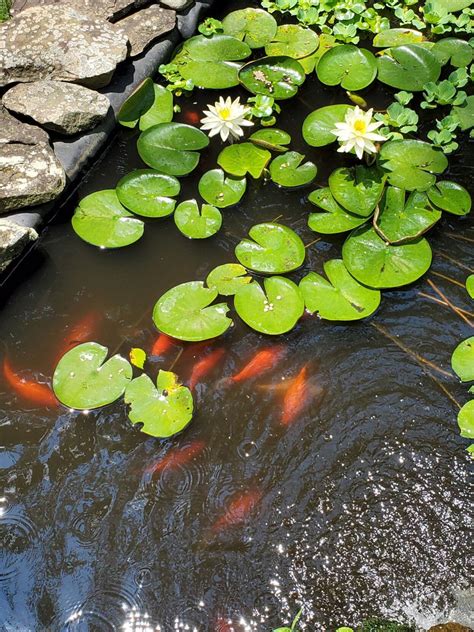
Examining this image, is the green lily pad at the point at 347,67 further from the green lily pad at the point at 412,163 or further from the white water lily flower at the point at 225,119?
the white water lily flower at the point at 225,119

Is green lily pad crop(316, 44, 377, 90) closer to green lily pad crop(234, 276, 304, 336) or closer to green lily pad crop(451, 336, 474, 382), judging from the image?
green lily pad crop(234, 276, 304, 336)

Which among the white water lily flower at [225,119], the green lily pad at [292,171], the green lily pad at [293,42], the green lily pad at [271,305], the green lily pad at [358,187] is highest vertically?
the white water lily flower at [225,119]

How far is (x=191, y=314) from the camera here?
2998 mm

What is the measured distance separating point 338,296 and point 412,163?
3.26ft

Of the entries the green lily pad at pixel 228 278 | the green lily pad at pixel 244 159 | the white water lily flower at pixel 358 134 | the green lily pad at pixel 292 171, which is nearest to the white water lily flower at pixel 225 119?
the green lily pad at pixel 244 159

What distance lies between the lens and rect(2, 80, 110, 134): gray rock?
3.52 meters

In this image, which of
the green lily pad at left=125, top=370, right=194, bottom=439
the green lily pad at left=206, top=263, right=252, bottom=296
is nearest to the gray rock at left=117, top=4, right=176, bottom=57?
the green lily pad at left=206, top=263, right=252, bottom=296

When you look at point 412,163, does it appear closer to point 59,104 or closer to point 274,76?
point 274,76

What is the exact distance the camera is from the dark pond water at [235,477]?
2.38m

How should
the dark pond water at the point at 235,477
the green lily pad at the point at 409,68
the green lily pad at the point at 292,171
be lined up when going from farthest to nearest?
the green lily pad at the point at 409,68 < the green lily pad at the point at 292,171 < the dark pond water at the point at 235,477

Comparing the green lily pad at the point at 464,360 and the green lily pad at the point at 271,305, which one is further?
the green lily pad at the point at 271,305

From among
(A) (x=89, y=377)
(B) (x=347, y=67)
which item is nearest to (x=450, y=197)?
(B) (x=347, y=67)

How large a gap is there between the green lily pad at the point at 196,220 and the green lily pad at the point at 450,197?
1136mm

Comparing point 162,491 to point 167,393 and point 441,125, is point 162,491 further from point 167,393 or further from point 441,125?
point 441,125
